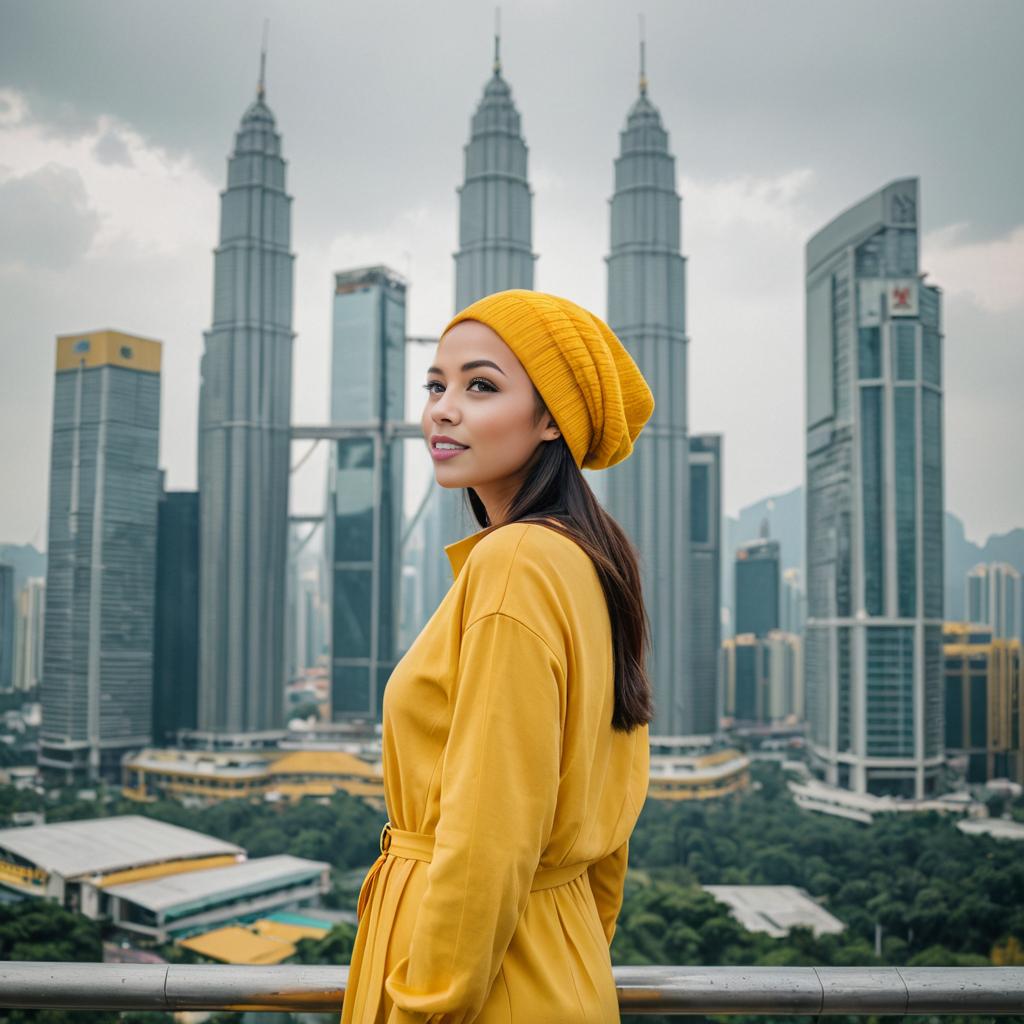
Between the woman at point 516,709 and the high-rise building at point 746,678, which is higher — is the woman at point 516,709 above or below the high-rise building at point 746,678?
above

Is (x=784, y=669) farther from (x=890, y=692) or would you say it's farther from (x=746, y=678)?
(x=890, y=692)

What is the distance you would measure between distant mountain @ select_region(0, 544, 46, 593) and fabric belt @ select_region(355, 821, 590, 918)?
16904 millimetres

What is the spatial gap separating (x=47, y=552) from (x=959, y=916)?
13.9 metres

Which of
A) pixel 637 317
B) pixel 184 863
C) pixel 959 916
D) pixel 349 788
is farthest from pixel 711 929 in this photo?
pixel 637 317

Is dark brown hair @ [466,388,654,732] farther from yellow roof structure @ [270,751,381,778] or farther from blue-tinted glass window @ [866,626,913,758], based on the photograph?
yellow roof structure @ [270,751,381,778]

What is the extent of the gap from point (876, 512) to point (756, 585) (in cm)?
507

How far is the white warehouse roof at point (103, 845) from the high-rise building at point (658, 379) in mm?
6934

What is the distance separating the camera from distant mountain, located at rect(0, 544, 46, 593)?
15961mm

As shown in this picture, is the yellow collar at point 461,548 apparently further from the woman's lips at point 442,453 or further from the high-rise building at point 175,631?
the high-rise building at point 175,631

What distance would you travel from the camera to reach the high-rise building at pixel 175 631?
16.6 m

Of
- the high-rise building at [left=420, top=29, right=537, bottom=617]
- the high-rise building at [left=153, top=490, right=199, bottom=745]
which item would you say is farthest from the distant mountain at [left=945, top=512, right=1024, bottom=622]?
the high-rise building at [left=153, top=490, right=199, bottom=745]

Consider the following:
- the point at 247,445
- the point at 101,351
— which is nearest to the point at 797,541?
the point at 247,445

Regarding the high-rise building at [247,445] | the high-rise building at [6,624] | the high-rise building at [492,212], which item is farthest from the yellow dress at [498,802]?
the high-rise building at [6,624]

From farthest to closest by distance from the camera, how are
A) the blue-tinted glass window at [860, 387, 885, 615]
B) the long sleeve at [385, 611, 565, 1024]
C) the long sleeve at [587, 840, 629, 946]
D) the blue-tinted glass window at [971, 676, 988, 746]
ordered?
the blue-tinted glass window at [971, 676, 988, 746], the blue-tinted glass window at [860, 387, 885, 615], the long sleeve at [587, 840, 629, 946], the long sleeve at [385, 611, 565, 1024]
